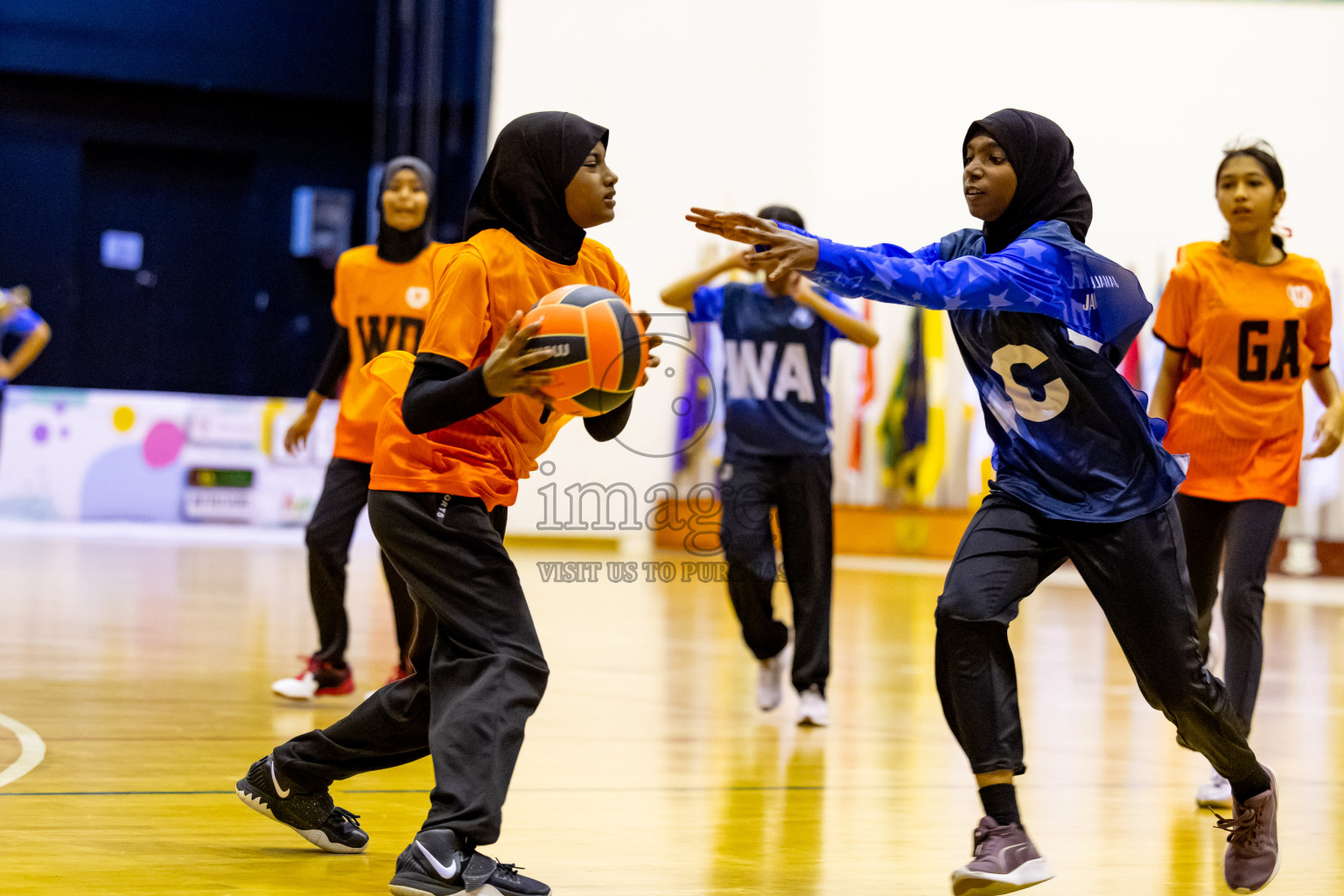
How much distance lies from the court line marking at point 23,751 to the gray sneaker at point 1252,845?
2763 mm

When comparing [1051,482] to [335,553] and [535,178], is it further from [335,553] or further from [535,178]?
[335,553]

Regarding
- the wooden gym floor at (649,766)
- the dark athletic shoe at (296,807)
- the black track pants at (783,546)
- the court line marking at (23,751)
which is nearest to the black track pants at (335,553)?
the wooden gym floor at (649,766)

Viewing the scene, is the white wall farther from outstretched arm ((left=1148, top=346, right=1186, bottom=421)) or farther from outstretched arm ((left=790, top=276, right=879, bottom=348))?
outstretched arm ((left=1148, top=346, right=1186, bottom=421))

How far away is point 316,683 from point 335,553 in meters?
0.46

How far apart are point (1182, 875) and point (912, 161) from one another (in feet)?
34.4

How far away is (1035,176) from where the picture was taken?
113 inches

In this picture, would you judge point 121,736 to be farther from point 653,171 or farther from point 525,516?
point 653,171

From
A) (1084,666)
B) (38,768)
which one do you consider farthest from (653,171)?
(38,768)

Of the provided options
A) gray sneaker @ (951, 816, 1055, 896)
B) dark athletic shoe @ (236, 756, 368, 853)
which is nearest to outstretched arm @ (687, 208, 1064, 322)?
gray sneaker @ (951, 816, 1055, 896)

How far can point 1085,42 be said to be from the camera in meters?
12.8

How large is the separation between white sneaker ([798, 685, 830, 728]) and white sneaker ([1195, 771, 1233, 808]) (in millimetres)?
1362

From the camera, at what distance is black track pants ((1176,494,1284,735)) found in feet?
12.7

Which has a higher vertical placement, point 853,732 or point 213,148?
point 213,148

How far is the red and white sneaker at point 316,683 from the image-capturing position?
4947 mm
